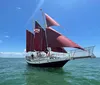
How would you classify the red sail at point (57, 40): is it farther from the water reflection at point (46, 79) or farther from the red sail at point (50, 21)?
the water reflection at point (46, 79)

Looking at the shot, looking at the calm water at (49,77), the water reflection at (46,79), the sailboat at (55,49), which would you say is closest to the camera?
the water reflection at (46,79)

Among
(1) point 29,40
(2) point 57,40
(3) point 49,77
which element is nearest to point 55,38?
(2) point 57,40

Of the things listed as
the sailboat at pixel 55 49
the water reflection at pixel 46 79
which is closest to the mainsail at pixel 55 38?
the sailboat at pixel 55 49

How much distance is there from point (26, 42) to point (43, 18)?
13314 millimetres

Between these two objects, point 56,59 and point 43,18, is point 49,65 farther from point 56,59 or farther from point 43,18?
point 43,18

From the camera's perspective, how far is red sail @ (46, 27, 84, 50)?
2850 cm

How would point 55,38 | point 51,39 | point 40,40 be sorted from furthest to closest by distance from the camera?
point 40,40 → point 51,39 → point 55,38

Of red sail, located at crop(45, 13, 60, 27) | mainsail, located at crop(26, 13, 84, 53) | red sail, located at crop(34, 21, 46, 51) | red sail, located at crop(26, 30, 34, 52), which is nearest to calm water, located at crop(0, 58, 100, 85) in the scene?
mainsail, located at crop(26, 13, 84, 53)

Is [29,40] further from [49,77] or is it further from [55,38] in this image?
[49,77]

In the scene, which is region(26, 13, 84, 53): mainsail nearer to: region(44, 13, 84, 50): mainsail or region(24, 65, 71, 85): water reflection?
region(44, 13, 84, 50): mainsail

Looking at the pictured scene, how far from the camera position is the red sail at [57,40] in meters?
28.5

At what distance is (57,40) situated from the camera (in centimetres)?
3092

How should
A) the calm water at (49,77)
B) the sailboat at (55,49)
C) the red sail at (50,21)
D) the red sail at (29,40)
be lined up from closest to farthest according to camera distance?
the calm water at (49,77), the sailboat at (55,49), the red sail at (50,21), the red sail at (29,40)

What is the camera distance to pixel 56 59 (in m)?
31.3
